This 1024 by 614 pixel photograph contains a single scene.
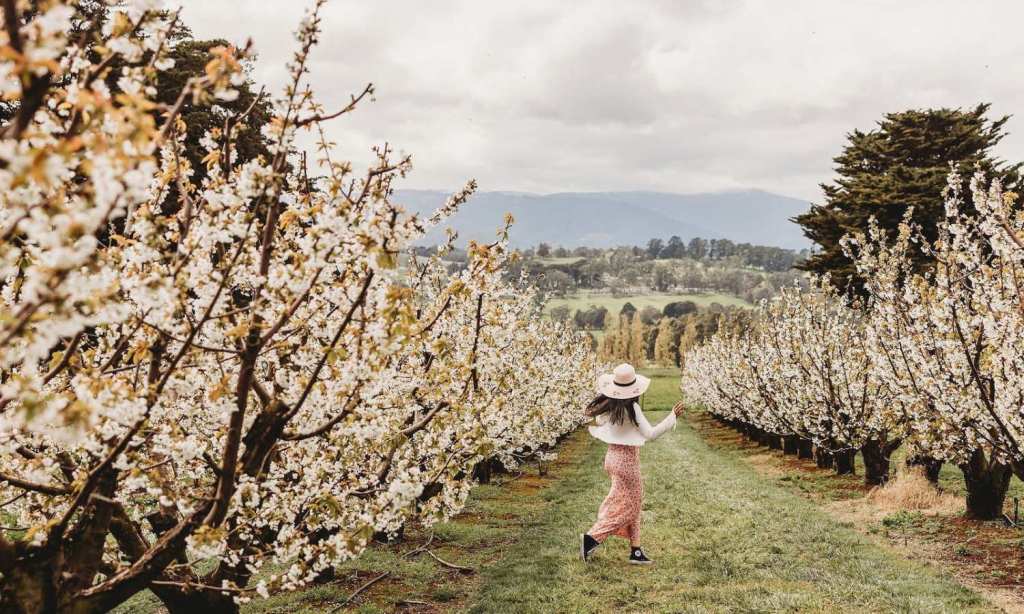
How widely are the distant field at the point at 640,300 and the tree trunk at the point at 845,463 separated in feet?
442

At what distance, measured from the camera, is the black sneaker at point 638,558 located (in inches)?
395

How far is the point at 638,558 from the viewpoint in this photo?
10.1 m

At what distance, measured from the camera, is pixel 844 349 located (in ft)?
62.5

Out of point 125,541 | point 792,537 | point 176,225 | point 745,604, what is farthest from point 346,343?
point 792,537

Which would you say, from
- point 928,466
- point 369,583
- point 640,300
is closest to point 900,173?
point 928,466

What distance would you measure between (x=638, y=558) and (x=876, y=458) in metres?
11.7

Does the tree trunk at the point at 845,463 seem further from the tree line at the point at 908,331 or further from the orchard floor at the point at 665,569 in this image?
the orchard floor at the point at 665,569

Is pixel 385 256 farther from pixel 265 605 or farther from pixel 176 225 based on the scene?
pixel 265 605

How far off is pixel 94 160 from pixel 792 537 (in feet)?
39.2

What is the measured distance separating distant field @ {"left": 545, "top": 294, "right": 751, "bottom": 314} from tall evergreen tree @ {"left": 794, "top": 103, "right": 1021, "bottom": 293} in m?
122

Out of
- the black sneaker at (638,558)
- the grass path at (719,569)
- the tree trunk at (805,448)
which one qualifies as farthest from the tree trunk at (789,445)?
Answer: the black sneaker at (638,558)

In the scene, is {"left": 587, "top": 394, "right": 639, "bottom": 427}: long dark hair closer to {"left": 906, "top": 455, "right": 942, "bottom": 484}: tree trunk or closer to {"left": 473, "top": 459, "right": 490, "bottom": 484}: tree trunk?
{"left": 473, "top": 459, "right": 490, "bottom": 484}: tree trunk

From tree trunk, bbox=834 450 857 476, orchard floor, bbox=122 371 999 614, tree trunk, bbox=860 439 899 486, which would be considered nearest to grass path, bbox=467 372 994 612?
orchard floor, bbox=122 371 999 614

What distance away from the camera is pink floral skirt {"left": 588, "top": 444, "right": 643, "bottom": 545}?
9781 mm
